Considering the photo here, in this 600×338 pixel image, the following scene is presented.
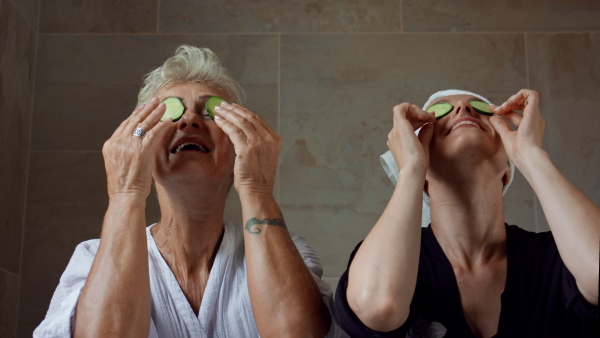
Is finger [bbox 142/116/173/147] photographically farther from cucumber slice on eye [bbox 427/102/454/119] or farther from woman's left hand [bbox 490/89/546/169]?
woman's left hand [bbox 490/89/546/169]

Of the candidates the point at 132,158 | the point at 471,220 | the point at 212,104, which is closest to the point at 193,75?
the point at 212,104

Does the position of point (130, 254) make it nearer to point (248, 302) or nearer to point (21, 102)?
point (248, 302)

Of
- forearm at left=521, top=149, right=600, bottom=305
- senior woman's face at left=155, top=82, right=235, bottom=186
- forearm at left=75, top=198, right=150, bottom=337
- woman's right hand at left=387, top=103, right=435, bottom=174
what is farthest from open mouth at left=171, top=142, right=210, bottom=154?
forearm at left=521, top=149, right=600, bottom=305

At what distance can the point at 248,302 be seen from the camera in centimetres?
175

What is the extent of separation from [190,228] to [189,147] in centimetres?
20

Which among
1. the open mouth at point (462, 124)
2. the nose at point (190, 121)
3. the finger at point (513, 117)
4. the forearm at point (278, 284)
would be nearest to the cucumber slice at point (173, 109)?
the nose at point (190, 121)

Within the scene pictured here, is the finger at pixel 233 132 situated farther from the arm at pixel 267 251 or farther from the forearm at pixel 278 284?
the forearm at pixel 278 284

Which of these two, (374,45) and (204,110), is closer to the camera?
(204,110)

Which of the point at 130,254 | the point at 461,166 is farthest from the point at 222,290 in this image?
the point at 461,166

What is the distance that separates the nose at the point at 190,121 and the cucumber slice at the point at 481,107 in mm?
657

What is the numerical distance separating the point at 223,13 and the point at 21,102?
772mm

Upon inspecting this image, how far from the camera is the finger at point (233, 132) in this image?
1.78 m

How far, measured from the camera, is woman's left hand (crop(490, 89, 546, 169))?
64.8 inches

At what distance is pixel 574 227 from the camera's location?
1458 millimetres
